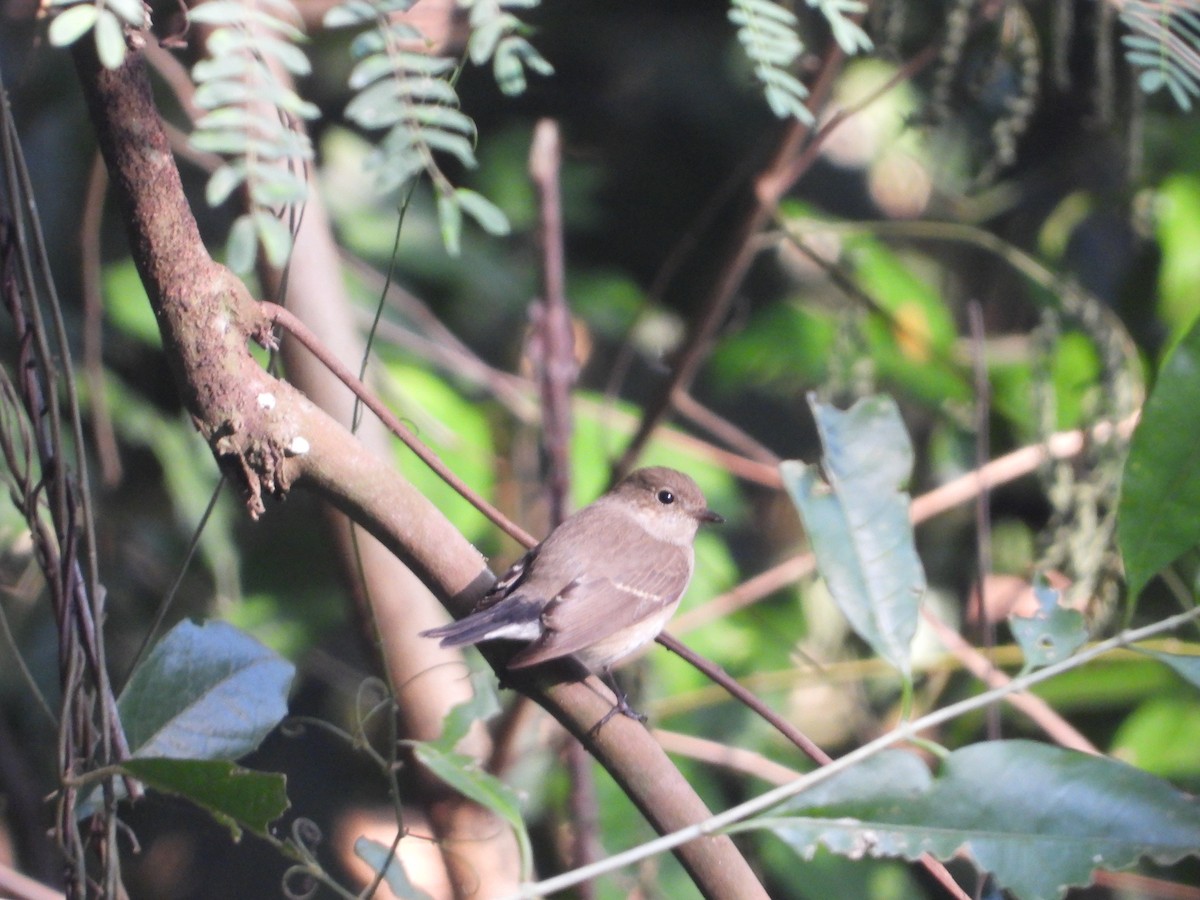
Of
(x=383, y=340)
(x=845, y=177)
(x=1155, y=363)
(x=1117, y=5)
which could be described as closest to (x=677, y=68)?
(x=845, y=177)

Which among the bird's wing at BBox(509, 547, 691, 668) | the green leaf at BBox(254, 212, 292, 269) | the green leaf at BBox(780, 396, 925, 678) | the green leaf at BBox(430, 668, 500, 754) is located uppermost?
the green leaf at BBox(254, 212, 292, 269)

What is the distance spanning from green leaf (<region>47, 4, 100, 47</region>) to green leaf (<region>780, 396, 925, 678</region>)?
831 mm

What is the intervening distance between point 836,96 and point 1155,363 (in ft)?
4.61

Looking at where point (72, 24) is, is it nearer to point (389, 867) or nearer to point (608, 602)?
point (389, 867)

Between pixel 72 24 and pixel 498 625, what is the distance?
106cm

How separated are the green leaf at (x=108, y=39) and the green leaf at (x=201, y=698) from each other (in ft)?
2.53

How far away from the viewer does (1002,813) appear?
3.91ft

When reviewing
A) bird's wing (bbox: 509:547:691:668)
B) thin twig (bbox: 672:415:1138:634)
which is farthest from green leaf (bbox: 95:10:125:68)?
thin twig (bbox: 672:415:1138:634)

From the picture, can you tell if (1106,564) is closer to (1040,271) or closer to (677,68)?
(1040,271)

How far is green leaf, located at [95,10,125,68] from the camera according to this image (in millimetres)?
1074

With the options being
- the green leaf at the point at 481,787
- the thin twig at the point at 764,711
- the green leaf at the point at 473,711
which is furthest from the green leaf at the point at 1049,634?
the green leaf at the point at 473,711

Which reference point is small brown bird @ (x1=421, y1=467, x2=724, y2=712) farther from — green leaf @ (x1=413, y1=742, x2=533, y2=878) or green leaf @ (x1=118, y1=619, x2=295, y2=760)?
green leaf @ (x1=413, y1=742, x2=533, y2=878)

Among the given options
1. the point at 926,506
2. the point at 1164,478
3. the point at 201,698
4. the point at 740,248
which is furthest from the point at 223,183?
the point at 926,506

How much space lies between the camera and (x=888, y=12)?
2.79 meters
